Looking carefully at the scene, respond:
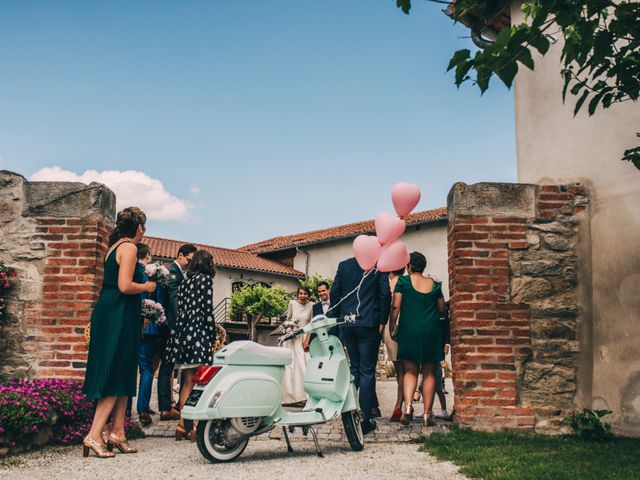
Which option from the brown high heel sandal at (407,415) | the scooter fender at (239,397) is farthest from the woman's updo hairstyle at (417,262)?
the scooter fender at (239,397)

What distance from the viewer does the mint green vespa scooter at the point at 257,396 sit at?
15.2 feet

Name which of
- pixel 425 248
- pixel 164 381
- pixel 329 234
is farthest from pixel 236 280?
pixel 164 381

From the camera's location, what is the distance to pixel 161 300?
21.0 feet

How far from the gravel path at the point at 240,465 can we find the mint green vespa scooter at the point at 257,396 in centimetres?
18

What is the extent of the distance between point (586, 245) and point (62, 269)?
511 centimetres

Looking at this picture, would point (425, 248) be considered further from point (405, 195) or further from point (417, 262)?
point (405, 195)

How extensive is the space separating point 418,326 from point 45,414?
11.5 ft

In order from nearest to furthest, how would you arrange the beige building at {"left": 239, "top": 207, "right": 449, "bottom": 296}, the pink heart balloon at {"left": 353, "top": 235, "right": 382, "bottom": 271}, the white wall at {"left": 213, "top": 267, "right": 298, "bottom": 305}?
the pink heart balloon at {"left": 353, "top": 235, "right": 382, "bottom": 271}
the beige building at {"left": 239, "top": 207, "right": 449, "bottom": 296}
the white wall at {"left": 213, "top": 267, "right": 298, "bottom": 305}

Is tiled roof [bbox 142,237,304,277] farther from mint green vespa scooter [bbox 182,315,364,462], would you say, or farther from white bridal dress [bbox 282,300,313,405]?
mint green vespa scooter [bbox 182,315,364,462]

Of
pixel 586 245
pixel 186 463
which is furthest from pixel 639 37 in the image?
pixel 186 463

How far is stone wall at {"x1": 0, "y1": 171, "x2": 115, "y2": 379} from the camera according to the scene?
19.8 ft

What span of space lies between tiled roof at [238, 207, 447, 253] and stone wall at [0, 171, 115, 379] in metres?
21.5

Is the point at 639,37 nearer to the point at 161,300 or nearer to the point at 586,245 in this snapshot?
the point at 586,245

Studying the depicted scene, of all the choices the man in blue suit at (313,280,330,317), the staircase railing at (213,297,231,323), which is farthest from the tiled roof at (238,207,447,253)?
the man in blue suit at (313,280,330,317)
